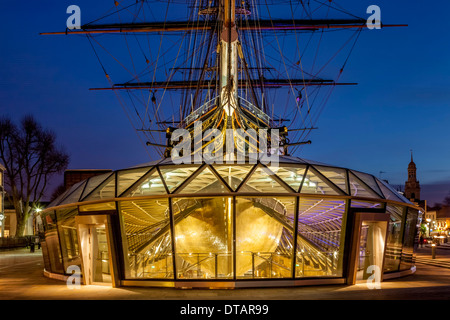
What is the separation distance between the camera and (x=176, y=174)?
15.2 meters

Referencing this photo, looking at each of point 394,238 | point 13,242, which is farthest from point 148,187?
point 13,242

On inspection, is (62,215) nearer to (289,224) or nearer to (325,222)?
(289,224)

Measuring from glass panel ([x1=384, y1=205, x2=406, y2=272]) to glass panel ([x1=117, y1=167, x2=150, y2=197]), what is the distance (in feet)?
26.9

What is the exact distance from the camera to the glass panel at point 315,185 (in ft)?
48.0

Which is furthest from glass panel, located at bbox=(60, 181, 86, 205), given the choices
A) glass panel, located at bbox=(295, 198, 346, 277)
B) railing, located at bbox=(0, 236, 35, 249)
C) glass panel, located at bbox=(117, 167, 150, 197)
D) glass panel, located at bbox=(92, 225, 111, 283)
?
railing, located at bbox=(0, 236, 35, 249)

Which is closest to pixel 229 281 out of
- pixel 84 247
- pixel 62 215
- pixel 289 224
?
pixel 289 224

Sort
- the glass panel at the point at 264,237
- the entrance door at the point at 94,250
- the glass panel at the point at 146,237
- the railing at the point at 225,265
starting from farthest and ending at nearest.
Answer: the entrance door at the point at 94,250 → the glass panel at the point at 146,237 → the glass panel at the point at 264,237 → the railing at the point at 225,265

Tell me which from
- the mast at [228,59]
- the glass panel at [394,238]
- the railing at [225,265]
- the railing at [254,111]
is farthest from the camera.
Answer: the railing at [254,111]

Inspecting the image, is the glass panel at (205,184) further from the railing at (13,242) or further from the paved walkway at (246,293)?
the railing at (13,242)

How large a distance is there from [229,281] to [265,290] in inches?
43.6

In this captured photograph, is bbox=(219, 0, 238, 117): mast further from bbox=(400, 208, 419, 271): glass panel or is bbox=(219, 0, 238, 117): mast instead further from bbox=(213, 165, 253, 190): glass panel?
bbox=(400, 208, 419, 271): glass panel

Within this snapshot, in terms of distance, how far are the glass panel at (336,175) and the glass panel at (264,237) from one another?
6.29ft

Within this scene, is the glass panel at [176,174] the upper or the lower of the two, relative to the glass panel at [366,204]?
upper

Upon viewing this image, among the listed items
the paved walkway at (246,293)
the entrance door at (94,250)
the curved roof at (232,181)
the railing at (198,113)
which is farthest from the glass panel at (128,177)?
the railing at (198,113)
